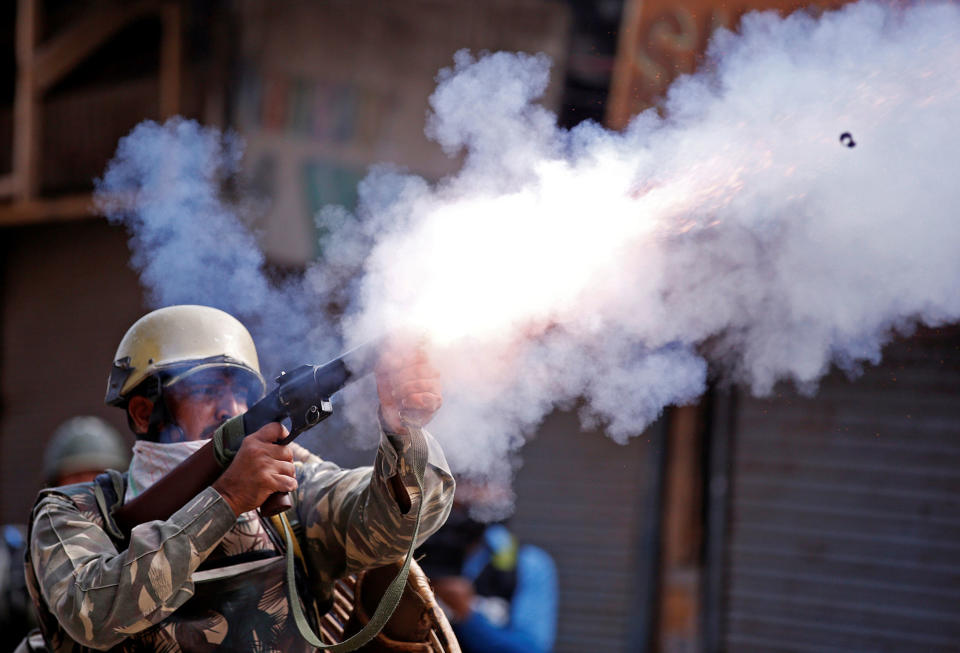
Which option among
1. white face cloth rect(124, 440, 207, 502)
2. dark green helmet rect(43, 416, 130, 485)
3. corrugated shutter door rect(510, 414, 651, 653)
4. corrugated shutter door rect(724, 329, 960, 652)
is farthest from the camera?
corrugated shutter door rect(510, 414, 651, 653)

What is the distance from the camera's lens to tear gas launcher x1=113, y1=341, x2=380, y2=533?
2775mm

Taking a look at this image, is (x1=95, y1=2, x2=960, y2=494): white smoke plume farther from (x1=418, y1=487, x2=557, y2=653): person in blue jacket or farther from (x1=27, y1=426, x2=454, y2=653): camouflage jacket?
(x1=418, y1=487, x2=557, y2=653): person in blue jacket

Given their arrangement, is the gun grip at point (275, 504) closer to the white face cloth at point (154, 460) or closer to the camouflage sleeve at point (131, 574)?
the camouflage sleeve at point (131, 574)

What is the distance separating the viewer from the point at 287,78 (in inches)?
356

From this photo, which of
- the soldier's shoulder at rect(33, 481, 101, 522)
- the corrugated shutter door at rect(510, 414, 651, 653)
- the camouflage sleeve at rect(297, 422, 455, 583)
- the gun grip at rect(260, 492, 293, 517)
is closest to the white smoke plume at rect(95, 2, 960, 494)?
the camouflage sleeve at rect(297, 422, 455, 583)

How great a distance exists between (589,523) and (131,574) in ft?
18.7

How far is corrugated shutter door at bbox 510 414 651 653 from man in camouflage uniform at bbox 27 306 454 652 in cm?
471

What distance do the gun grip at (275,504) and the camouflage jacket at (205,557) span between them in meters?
0.10

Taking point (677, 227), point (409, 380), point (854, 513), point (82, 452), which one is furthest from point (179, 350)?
point (854, 513)

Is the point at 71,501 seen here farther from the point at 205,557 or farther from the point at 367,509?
the point at 367,509

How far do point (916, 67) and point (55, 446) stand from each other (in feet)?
17.4

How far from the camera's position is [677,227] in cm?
332

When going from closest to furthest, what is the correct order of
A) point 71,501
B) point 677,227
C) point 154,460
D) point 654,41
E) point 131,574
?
point 131,574 → point 71,501 → point 154,460 → point 677,227 → point 654,41

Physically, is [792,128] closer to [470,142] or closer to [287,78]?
[470,142]
